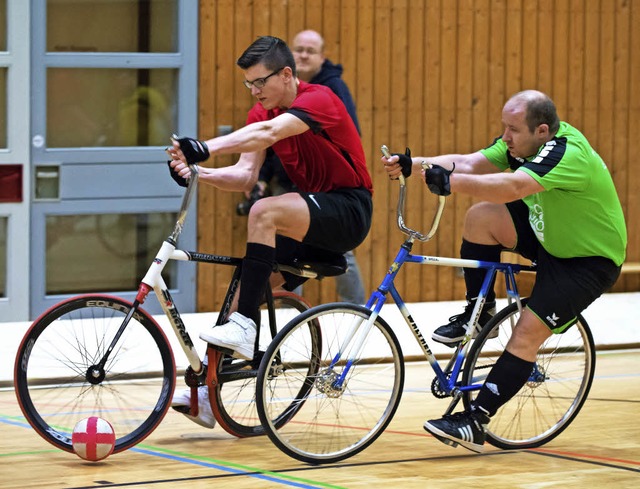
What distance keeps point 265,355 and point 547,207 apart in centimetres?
151

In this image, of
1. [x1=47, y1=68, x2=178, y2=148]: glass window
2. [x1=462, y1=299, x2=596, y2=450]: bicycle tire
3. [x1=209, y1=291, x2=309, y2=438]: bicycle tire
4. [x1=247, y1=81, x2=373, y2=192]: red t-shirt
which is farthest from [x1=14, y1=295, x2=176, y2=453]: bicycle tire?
[x1=47, y1=68, x2=178, y2=148]: glass window

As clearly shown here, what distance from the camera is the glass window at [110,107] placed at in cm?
1073

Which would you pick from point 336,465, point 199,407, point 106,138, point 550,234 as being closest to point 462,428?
point 336,465

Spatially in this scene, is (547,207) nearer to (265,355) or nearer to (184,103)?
(265,355)

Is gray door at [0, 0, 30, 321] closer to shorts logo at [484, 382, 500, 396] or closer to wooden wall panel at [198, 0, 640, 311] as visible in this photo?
wooden wall panel at [198, 0, 640, 311]

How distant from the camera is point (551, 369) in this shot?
6.95 metres

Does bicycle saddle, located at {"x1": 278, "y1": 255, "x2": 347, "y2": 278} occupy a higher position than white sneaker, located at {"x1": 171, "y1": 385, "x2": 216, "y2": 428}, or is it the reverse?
bicycle saddle, located at {"x1": 278, "y1": 255, "x2": 347, "y2": 278}

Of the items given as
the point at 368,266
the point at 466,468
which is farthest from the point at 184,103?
the point at 466,468

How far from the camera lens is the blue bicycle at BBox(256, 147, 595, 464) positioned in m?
6.34

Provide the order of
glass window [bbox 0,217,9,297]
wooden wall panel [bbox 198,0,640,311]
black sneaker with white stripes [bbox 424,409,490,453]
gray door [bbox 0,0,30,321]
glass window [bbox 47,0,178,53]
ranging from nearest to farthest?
black sneaker with white stripes [bbox 424,409,490,453], gray door [bbox 0,0,30,321], glass window [bbox 0,217,9,297], glass window [bbox 47,0,178,53], wooden wall panel [bbox 198,0,640,311]

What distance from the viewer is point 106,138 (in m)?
10.9

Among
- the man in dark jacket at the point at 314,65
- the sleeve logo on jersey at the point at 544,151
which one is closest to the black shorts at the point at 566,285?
the sleeve logo on jersey at the point at 544,151

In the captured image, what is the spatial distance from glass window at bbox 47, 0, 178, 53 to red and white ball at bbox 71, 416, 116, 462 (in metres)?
5.12

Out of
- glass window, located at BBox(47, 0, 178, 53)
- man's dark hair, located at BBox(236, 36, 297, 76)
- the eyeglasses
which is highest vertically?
glass window, located at BBox(47, 0, 178, 53)
